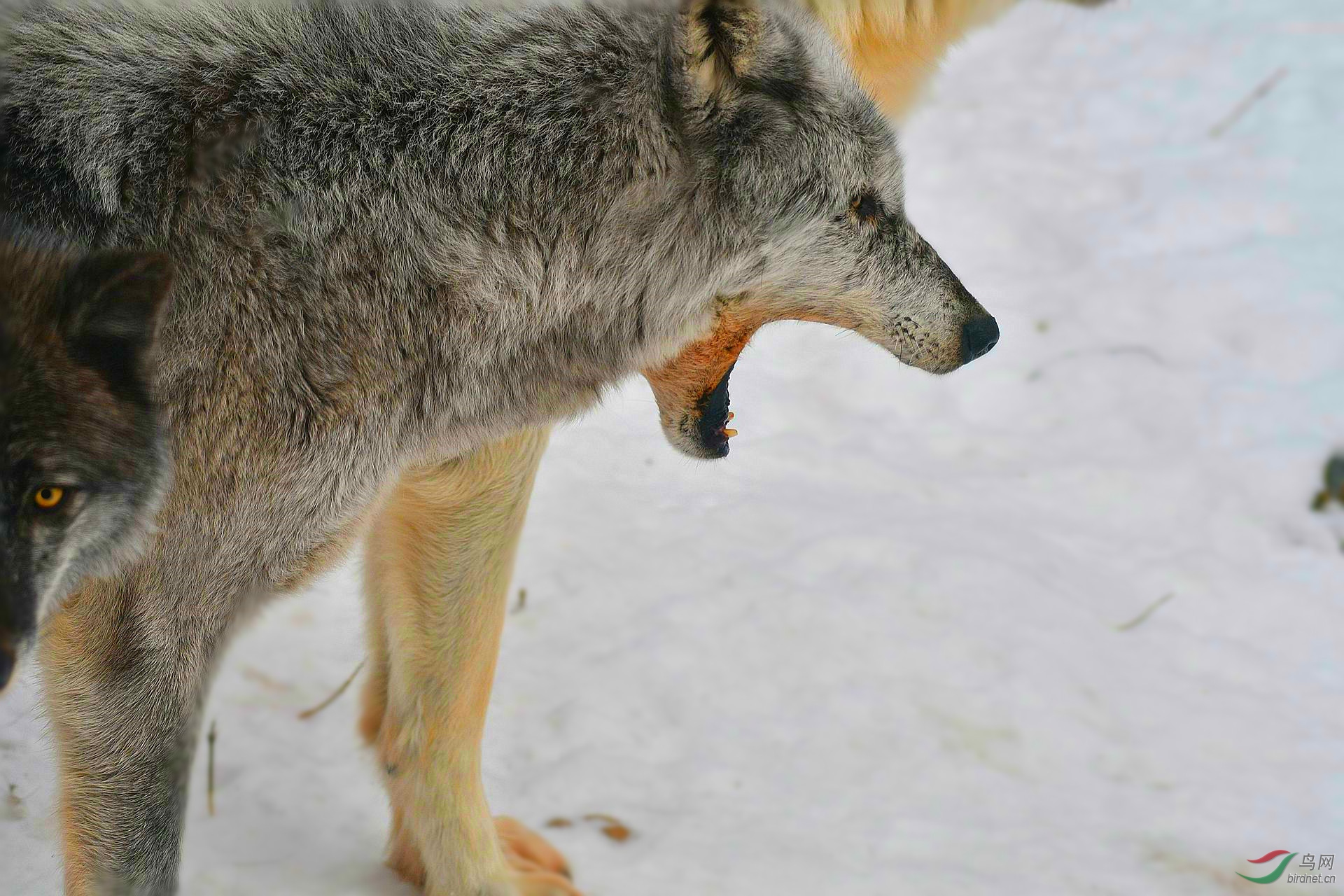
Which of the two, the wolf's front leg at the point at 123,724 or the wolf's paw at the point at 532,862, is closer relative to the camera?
the wolf's front leg at the point at 123,724

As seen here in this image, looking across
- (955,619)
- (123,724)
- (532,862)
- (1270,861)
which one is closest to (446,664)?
(532,862)

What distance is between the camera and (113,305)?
1860 mm

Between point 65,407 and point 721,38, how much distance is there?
4.53 ft

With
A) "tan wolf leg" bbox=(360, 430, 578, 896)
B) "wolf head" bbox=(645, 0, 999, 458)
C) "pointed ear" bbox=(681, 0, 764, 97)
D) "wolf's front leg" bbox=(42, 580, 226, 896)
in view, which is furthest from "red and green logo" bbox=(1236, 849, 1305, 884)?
"wolf's front leg" bbox=(42, 580, 226, 896)

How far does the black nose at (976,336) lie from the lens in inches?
111

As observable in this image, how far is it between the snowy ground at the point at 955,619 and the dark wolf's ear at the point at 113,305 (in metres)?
1.14

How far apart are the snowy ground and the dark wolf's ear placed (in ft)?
3.73

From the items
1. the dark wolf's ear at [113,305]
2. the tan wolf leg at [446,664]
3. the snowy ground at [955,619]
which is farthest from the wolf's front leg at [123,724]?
the tan wolf leg at [446,664]

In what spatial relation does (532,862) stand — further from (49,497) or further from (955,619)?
(49,497)

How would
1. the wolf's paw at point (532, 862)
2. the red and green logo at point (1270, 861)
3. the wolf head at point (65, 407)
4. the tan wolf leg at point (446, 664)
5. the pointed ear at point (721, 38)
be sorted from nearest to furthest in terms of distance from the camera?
1. the wolf head at point (65, 407)
2. the pointed ear at point (721, 38)
3. the tan wolf leg at point (446, 664)
4. the wolf's paw at point (532, 862)
5. the red and green logo at point (1270, 861)

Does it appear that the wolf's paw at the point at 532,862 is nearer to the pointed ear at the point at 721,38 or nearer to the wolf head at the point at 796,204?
the wolf head at the point at 796,204

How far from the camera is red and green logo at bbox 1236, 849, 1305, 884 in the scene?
3537mm

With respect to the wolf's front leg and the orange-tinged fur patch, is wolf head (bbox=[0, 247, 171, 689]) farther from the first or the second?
the orange-tinged fur patch

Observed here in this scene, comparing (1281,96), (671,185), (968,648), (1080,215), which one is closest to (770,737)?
(968,648)
